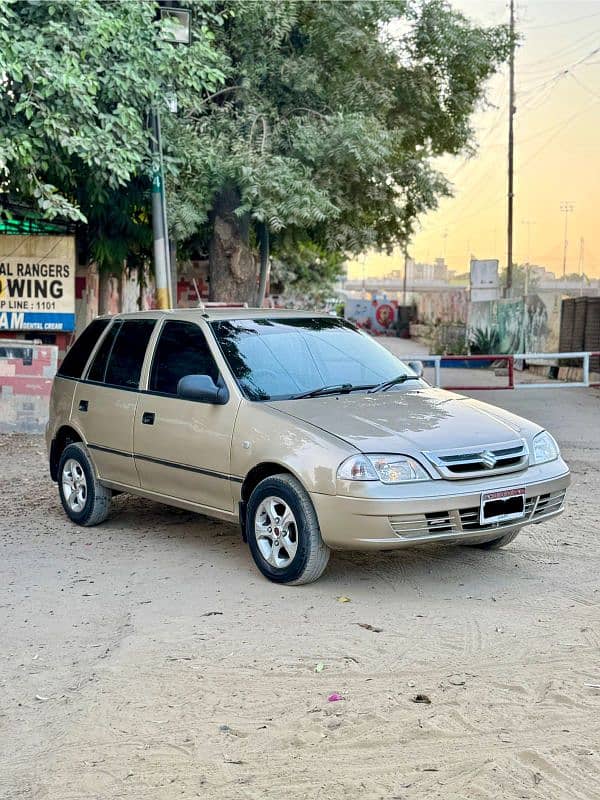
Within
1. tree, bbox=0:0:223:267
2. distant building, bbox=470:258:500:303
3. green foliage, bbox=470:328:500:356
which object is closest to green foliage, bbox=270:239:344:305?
green foliage, bbox=470:328:500:356

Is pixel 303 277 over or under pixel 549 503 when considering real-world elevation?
over

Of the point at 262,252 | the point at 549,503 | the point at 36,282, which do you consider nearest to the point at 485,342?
the point at 262,252

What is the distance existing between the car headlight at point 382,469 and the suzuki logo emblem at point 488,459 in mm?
416

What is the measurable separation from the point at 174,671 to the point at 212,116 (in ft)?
48.4

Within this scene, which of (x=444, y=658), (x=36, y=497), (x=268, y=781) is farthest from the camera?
(x=36, y=497)

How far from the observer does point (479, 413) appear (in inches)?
277

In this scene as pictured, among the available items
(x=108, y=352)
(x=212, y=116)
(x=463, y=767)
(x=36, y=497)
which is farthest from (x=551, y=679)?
(x=212, y=116)

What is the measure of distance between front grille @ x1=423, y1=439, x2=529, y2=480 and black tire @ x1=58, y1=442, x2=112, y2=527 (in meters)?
3.24

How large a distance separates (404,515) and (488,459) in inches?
26.9

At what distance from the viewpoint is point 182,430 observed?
7434mm

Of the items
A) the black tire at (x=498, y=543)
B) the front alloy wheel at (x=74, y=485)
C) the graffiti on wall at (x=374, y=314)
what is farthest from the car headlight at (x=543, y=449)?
the graffiti on wall at (x=374, y=314)

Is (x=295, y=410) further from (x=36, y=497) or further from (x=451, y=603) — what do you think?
(x=36, y=497)

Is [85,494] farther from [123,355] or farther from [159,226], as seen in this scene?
[159,226]

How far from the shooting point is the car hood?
6328 mm
